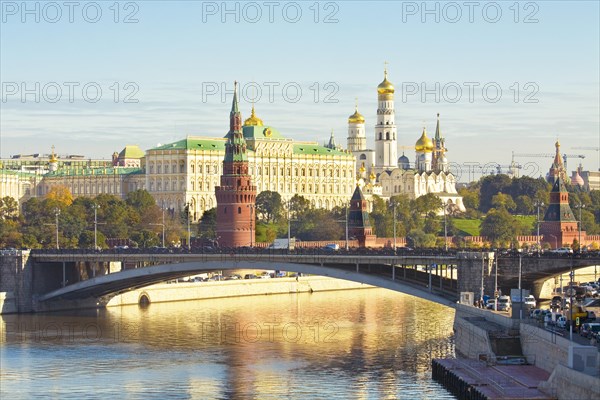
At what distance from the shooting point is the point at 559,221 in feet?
483

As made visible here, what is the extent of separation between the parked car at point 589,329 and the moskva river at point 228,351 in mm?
6383

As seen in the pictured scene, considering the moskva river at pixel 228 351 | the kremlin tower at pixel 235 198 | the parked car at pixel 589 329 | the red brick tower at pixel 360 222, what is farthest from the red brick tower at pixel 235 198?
the parked car at pixel 589 329

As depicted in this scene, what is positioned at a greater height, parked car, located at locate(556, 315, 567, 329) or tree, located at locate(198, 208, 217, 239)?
tree, located at locate(198, 208, 217, 239)

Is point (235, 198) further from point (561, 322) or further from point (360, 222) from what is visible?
point (561, 322)

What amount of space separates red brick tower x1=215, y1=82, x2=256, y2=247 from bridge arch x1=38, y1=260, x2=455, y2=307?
41.0 meters

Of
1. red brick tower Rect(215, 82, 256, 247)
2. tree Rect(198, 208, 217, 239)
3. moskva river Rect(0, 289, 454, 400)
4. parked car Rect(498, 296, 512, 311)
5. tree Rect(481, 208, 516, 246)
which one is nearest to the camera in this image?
moskva river Rect(0, 289, 454, 400)

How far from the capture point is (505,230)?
629ft

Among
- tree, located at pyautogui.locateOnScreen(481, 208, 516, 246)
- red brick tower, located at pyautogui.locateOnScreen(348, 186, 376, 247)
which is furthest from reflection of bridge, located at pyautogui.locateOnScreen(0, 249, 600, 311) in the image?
tree, located at pyautogui.locateOnScreen(481, 208, 516, 246)

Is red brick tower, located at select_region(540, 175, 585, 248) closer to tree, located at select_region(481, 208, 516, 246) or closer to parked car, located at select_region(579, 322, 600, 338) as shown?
tree, located at select_region(481, 208, 516, 246)

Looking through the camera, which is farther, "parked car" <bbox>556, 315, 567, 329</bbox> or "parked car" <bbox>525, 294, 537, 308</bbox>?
"parked car" <bbox>525, 294, 537, 308</bbox>

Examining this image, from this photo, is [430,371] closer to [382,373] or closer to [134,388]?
[382,373]

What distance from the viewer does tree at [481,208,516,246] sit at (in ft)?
622

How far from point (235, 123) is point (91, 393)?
287ft

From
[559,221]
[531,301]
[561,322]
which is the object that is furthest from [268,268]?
[559,221]
